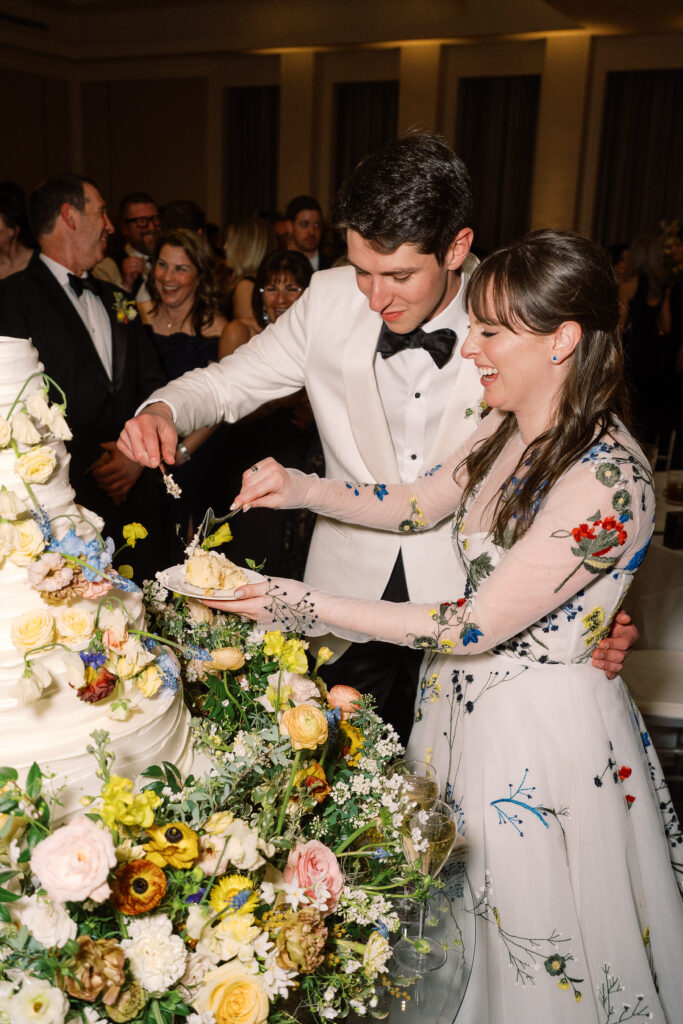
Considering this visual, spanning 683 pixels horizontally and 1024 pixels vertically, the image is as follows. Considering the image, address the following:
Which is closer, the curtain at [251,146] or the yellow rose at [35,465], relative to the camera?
the yellow rose at [35,465]

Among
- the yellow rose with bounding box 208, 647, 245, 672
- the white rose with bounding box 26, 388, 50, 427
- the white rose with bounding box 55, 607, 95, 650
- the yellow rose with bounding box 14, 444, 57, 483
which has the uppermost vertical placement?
the white rose with bounding box 26, 388, 50, 427

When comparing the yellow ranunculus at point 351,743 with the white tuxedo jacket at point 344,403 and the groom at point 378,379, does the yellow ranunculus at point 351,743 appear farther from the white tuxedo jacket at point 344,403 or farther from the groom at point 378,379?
the white tuxedo jacket at point 344,403

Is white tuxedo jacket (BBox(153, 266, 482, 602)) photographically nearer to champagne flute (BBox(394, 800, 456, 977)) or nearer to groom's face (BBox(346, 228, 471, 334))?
groom's face (BBox(346, 228, 471, 334))

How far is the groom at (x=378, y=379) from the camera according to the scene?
200cm

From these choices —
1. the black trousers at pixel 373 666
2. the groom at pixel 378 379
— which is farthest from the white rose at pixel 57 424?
the black trousers at pixel 373 666

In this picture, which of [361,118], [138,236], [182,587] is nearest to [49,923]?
[182,587]

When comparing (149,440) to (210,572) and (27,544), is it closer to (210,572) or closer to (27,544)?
(210,572)

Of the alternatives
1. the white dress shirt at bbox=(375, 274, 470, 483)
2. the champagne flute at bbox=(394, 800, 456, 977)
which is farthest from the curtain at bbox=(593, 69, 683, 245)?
the champagne flute at bbox=(394, 800, 456, 977)

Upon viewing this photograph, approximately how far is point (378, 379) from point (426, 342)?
0.18m

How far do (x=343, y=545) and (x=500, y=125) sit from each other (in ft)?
32.8

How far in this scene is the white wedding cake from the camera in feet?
3.41

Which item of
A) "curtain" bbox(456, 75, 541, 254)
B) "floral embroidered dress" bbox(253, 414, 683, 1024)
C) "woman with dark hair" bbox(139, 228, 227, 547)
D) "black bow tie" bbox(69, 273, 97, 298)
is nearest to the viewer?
"floral embroidered dress" bbox(253, 414, 683, 1024)

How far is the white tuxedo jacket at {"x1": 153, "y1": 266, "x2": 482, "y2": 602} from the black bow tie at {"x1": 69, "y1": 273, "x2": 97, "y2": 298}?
62.7 inches

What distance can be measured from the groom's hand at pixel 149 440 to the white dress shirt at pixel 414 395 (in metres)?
0.63
